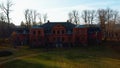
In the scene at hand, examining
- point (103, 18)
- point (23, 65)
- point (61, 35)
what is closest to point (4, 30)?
point (61, 35)

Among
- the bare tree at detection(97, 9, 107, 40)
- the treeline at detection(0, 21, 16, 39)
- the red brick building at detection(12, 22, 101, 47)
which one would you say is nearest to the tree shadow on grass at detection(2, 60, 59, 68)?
the red brick building at detection(12, 22, 101, 47)

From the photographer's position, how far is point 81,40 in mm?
68125

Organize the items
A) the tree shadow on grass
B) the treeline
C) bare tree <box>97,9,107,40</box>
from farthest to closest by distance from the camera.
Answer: bare tree <box>97,9,107,40</box>, the treeline, the tree shadow on grass

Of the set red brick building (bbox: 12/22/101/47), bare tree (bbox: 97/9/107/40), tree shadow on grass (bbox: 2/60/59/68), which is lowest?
tree shadow on grass (bbox: 2/60/59/68)

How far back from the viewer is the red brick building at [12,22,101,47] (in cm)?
6825

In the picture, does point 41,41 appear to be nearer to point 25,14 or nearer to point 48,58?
point 48,58

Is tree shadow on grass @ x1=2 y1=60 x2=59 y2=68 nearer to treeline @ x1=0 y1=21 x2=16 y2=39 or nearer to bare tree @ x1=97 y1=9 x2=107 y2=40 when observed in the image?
treeline @ x1=0 y1=21 x2=16 y2=39

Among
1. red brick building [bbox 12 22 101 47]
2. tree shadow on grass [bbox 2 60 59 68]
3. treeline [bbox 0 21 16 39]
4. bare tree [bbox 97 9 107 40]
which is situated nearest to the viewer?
tree shadow on grass [bbox 2 60 59 68]

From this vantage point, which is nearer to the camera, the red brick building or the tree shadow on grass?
the tree shadow on grass

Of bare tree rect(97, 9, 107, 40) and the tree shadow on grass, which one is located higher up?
bare tree rect(97, 9, 107, 40)

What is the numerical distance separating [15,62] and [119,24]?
65.8 m

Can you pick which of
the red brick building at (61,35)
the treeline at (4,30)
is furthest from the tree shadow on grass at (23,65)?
the treeline at (4,30)

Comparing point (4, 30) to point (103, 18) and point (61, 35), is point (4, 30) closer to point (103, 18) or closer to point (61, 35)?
point (61, 35)

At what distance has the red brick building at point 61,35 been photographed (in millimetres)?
68250
